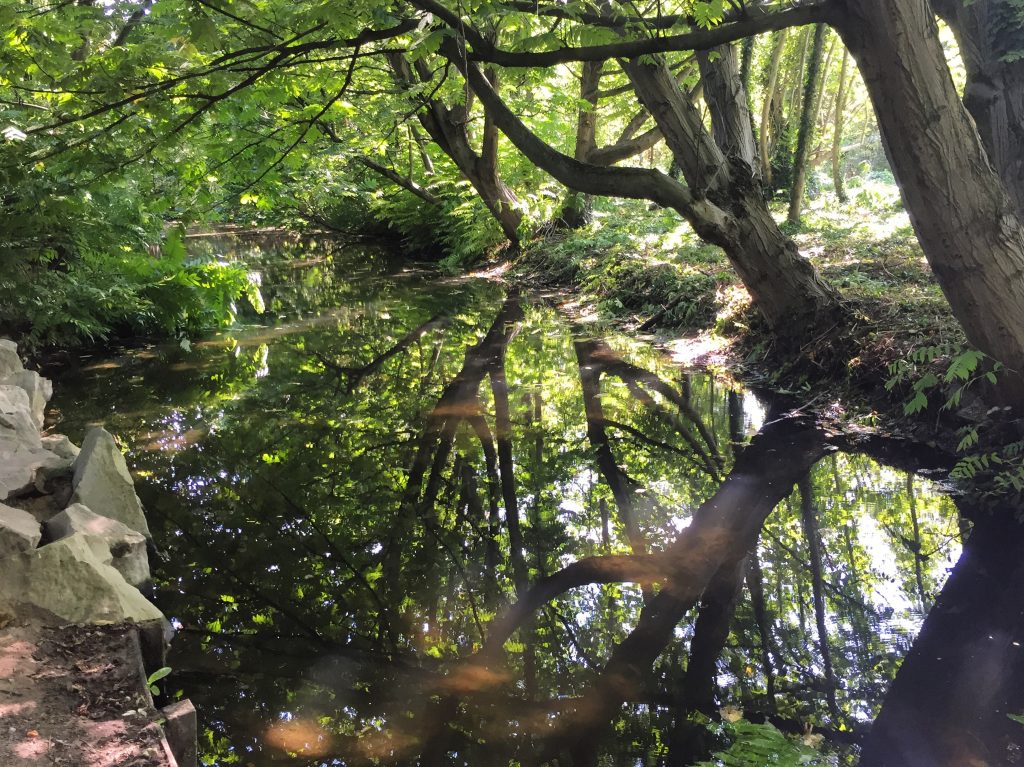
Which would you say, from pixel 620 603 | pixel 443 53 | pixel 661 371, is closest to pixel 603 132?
pixel 661 371

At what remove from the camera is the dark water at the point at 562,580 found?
319 cm

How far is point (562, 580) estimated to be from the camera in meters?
4.44

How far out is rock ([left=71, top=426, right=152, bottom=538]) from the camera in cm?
466

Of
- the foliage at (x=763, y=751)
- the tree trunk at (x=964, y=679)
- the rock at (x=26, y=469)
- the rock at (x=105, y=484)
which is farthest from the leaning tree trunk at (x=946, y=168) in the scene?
the rock at (x=26, y=469)

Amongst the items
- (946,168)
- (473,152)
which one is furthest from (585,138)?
(946,168)

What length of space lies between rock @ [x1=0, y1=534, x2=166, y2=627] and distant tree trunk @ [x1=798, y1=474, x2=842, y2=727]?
3102mm

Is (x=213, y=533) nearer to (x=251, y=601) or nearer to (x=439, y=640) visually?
(x=251, y=601)

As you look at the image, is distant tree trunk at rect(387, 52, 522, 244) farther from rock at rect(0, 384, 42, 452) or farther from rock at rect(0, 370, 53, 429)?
rock at rect(0, 384, 42, 452)

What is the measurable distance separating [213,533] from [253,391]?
12.4 ft

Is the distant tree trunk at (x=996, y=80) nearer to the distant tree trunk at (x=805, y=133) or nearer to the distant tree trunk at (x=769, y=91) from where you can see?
the distant tree trunk at (x=805, y=133)

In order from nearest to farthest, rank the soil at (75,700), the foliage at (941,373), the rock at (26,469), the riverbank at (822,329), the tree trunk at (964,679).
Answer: the soil at (75,700) < the tree trunk at (964,679) < the rock at (26,469) < the foliage at (941,373) < the riverbank at (822,329)

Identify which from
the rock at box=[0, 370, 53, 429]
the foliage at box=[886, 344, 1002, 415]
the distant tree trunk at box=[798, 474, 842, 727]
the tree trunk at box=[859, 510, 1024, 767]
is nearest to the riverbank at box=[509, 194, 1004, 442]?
the foliage at box=[886, 344, 1002, 415]

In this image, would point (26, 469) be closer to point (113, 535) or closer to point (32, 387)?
point (113, 535)

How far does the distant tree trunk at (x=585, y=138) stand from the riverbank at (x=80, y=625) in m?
9.32
